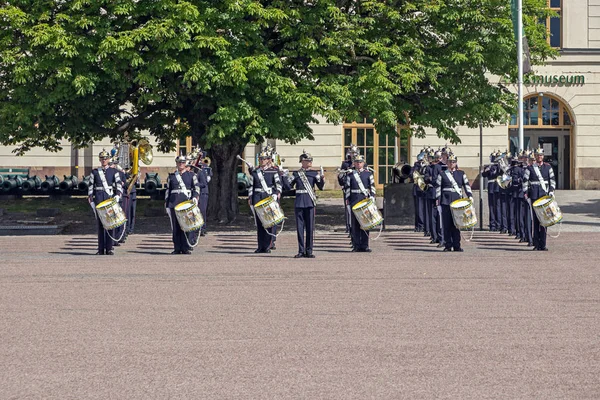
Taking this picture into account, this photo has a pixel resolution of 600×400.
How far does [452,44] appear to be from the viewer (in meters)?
26.7

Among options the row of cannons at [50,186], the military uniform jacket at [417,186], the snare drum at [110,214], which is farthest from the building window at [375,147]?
the snare drum at [110,214]

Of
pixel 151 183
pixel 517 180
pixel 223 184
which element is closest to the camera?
pixel 517 180

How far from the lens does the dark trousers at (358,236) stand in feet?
66.4

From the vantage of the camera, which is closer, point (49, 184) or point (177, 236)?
point (177, 236)

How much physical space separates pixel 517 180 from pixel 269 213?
5.51m

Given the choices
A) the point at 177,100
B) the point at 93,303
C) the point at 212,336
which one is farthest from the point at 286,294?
the point at 177,100

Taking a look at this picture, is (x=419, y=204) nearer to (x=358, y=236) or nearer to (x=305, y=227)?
(x=358, y=236)

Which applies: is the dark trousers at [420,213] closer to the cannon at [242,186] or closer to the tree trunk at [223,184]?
the tree trunk at [223,184]

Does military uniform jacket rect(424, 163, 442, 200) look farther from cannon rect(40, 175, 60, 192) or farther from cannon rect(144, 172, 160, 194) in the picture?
cannon rect(40, 175, 60, 192)

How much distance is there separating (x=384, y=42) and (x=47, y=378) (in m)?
19.1

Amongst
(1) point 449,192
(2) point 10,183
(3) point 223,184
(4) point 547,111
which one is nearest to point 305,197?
(1) point 449,192

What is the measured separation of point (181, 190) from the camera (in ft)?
67.2

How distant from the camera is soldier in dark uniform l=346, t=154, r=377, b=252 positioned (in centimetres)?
2031

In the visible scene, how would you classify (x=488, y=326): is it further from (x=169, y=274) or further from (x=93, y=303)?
(x=169, y=274)
